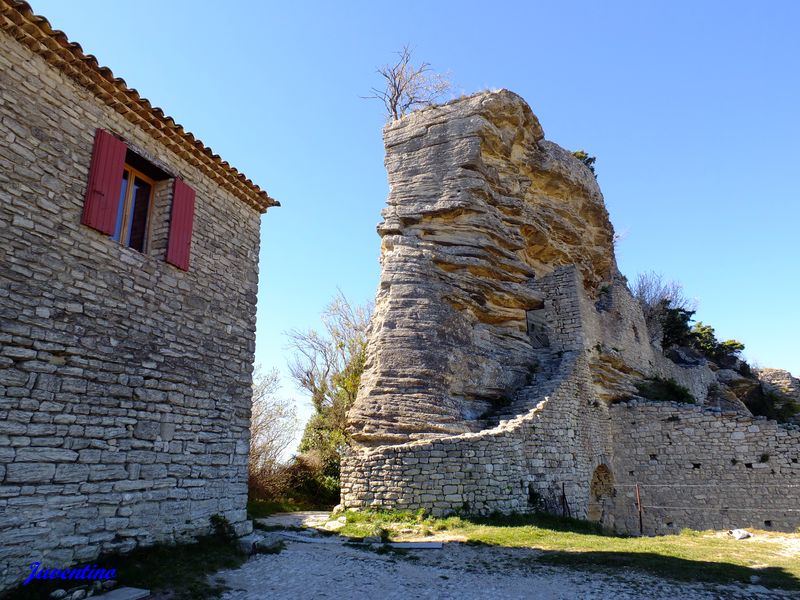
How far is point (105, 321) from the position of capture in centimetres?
712

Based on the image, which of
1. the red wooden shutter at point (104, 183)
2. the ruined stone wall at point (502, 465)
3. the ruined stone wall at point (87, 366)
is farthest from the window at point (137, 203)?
the ruined stone wall at point (502, 465)

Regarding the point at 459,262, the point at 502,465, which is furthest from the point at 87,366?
the point at 459,262

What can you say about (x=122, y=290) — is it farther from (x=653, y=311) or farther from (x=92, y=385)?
(x=653, y=311)

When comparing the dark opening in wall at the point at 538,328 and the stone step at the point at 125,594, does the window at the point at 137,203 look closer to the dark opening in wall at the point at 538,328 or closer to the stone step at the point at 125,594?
the stone step at the point at 125,594

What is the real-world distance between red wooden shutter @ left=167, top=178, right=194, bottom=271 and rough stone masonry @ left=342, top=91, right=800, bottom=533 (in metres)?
6.16

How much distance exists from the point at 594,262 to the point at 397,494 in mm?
14155

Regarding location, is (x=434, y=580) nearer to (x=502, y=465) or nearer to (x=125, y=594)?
(x=125, y=594)

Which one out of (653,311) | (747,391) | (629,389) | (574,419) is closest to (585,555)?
(574,419)

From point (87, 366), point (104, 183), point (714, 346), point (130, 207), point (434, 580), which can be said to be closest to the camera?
point (87, 366)

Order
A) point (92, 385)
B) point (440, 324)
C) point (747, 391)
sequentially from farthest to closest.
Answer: point (747, 391)
point (440, 324)
point (92, 385)

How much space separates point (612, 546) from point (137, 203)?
9.85 meters

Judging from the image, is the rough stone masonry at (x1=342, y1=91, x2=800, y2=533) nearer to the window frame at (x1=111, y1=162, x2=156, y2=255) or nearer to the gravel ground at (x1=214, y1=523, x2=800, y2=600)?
the gravel ground at (x1=214, y1=523, x2=800, y2=600)

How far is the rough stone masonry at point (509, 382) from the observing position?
12258 mm

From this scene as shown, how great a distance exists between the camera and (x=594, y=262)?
21766 millimetres
